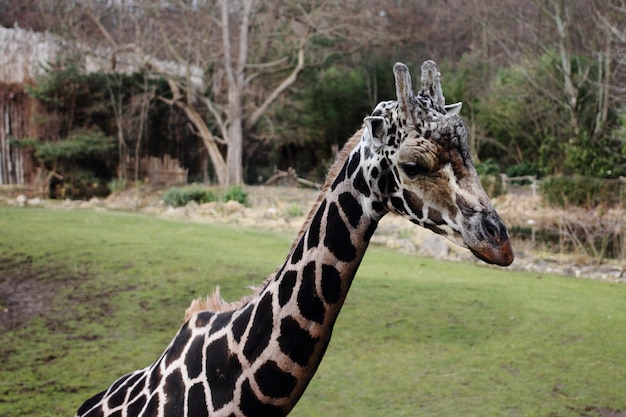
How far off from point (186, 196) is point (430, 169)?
46.9ft

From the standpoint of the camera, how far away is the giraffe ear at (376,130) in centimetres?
171

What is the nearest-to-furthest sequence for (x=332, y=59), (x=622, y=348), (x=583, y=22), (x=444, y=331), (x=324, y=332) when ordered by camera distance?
(x=324, y=332)
(x=622, y=348)
(x=444, y=331)
(x=583, y=22)
(x=332, y=59)

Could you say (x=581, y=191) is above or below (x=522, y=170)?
below

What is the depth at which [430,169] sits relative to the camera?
5.41 ft

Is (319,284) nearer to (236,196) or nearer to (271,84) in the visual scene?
(236,196)

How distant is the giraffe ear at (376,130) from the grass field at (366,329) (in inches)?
111

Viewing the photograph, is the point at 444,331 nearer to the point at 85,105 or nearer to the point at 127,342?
the point at 127,342

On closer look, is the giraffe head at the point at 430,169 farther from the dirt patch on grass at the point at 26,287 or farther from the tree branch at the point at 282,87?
the tree branch at the point at 282,87

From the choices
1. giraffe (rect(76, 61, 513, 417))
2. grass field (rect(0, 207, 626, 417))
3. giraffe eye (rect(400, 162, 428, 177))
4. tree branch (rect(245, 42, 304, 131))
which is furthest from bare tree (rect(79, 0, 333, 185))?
giraffe eye (rect(400, 162, 428, 177))

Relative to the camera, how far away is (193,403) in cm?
207

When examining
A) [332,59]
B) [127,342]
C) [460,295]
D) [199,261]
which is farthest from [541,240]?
[332,59]

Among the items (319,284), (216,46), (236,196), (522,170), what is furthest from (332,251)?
(522,170)

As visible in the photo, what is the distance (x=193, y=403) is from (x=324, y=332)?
545mm

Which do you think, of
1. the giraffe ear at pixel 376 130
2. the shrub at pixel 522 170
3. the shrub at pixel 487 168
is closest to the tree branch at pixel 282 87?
the shrub at pixel 487 168
